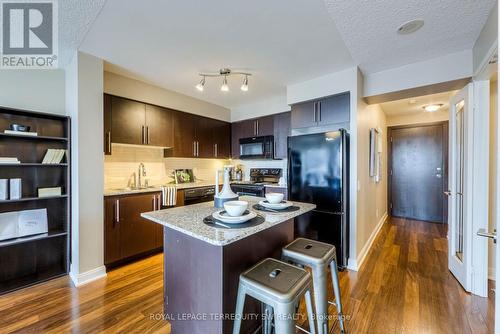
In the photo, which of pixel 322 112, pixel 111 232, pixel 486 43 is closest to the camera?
pixel 486 43

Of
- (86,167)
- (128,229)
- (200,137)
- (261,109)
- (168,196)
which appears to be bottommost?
(128,229)

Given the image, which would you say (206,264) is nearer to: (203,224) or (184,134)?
(203,224)

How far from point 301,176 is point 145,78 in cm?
249

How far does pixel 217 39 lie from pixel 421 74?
2.27 metres

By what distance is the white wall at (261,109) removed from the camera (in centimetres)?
390

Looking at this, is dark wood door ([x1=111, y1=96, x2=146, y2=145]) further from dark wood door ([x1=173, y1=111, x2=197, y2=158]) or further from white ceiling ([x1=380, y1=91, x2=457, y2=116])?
white ceiling ([x1=380, y1=91, x2=457, y2=116])

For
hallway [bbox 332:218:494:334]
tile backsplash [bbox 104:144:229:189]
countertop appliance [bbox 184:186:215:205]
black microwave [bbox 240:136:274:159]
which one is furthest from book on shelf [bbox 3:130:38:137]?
hallway [bbox 332:218:494:334]

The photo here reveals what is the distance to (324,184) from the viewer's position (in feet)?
8.61

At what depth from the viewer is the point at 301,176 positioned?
2.81m

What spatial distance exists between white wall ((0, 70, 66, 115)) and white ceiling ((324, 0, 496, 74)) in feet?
9.66

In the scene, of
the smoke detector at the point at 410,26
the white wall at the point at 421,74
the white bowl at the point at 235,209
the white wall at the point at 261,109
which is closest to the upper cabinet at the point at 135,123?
the white wall at the point at 261,109

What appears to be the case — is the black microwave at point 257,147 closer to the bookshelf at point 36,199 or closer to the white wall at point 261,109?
the white wall at point 261,109

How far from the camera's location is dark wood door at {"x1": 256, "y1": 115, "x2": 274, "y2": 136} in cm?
392

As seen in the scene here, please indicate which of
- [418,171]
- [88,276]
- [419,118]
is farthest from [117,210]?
[419,118]
